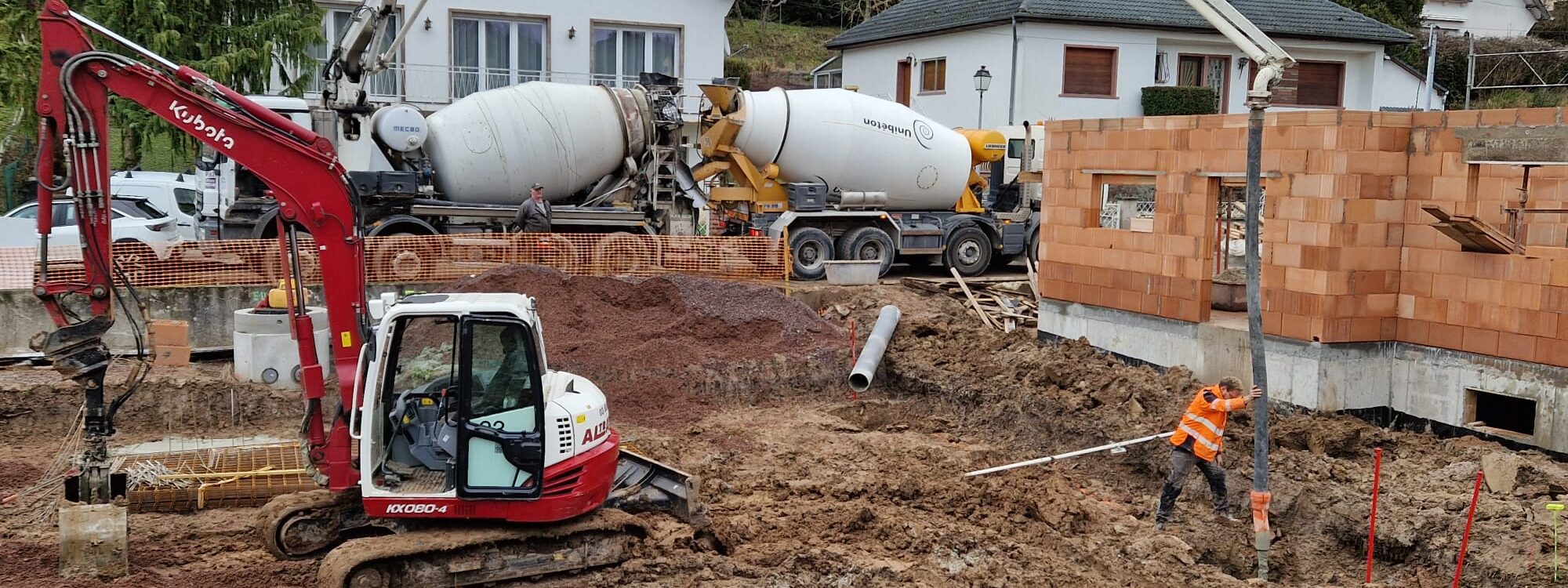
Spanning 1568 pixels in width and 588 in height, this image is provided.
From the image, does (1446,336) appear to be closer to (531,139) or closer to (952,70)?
(531,139)

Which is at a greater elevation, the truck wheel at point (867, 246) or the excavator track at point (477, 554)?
the truck wheel at point (867, 246)

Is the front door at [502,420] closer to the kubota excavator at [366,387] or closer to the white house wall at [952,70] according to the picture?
the kubota excavator at [366,387]

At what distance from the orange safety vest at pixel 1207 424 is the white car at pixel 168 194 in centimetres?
1656

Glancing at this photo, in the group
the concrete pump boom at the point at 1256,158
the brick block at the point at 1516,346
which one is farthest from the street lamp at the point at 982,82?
the concrete pump boom at the point at 1256,158

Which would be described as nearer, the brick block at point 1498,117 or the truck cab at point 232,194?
the brick block at point 1498,117

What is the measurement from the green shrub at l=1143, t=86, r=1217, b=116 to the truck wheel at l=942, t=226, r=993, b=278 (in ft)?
31.3

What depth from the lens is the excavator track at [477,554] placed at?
761 centimetres

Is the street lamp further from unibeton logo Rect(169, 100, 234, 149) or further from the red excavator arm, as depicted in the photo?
unibeton logo Rect(169, 100, 234, 149)

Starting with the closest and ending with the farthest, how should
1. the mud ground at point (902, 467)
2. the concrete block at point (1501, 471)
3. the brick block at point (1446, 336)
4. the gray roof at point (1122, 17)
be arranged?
the mud ground at point (902, 467), the concrete block at point (1501, 471), the brick block at point (1446, 336), the gray roof at point (1122, 17)

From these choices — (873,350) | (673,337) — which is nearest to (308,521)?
(673,337)

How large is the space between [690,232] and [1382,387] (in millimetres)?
11827

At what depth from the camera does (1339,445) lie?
35.1 ft

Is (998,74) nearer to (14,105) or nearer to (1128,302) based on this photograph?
(1128,302)

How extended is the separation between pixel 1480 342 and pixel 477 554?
333 inches
